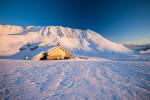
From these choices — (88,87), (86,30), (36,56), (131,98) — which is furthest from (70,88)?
(86,30)

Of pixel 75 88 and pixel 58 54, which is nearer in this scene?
pixel 75 88

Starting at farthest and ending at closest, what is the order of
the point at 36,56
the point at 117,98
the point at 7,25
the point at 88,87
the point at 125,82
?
the point at 7,25 → the point at 36,56 → the point at 125,82 → the point at 88,87 → the point at 117,98

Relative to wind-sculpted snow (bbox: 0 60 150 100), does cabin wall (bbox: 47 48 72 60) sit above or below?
above

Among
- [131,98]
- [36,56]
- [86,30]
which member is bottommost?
[131,98]

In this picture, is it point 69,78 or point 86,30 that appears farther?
point 86,30

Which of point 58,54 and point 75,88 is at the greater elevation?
point 58,54

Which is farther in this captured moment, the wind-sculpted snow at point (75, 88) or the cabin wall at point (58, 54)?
the cabin wall at point (58, 54)

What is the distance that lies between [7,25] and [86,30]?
300ft

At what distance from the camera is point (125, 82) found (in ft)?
22.9

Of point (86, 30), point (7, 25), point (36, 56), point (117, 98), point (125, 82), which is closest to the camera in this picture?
point (117, 98)

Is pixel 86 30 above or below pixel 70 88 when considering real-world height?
above

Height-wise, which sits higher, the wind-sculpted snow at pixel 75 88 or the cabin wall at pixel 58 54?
the cabin wall at pixel 58 54

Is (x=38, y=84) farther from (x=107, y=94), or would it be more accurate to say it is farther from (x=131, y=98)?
(x=131, y=98)

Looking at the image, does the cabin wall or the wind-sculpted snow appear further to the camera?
the cabin wall
